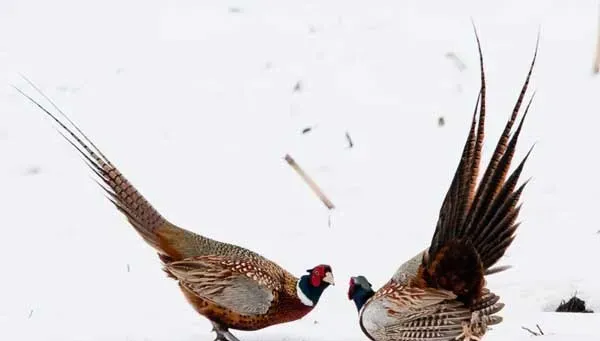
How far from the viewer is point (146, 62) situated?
9.84 meters

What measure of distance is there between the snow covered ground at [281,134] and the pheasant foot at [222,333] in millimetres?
814

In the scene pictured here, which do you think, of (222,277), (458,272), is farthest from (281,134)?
(458,272)

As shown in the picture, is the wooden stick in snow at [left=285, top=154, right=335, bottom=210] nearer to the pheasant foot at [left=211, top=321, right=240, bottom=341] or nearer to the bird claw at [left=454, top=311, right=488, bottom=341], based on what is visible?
the pheasant foot at [left=211, top=321, right=240, bottom=341]

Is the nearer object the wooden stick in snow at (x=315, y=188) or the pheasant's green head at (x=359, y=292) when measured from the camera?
the pheasant's green head at (x=359, y=292)

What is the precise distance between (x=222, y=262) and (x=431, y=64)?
152 inches

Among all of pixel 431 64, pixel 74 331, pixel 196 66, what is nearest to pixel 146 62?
pixel 196 66

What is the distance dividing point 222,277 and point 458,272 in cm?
120

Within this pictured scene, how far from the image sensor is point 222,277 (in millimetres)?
6238

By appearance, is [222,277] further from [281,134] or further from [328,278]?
[281,134]

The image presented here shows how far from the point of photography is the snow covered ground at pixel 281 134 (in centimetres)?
793

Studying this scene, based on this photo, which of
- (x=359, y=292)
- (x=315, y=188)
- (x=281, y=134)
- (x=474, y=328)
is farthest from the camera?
(x=281, y=134)

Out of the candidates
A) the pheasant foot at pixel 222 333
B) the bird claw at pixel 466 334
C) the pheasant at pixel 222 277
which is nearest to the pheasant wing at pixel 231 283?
the pheasant at pixel 222 277

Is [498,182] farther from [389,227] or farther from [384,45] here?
[384,45]

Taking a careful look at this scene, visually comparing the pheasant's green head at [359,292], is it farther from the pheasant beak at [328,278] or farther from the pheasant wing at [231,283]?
the pheasant wing at [231,283]
